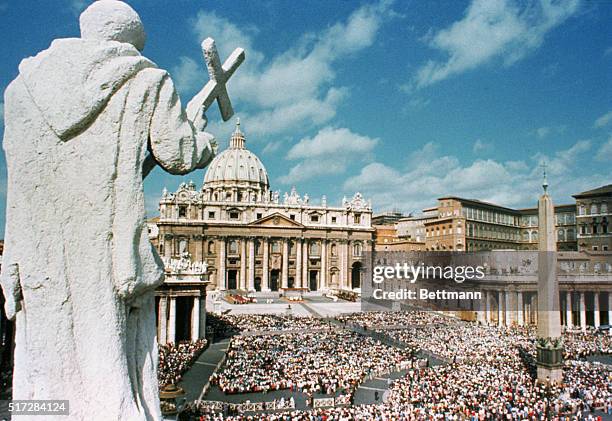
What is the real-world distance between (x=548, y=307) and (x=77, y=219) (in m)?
20.9

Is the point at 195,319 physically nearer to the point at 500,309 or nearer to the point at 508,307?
the point at 500,309

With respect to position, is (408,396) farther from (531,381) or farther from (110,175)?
(110,175)

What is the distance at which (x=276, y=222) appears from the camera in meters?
74.8

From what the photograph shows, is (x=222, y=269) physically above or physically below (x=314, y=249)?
below

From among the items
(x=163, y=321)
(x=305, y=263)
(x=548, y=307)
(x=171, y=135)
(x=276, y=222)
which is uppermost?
(x=276, y=222)

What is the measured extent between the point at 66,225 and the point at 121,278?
568 millimetres

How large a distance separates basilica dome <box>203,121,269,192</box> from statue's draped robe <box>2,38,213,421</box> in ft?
307

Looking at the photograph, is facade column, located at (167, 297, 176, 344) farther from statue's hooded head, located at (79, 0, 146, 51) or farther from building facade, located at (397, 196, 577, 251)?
building facade, located at (397, 196, 577, 251)

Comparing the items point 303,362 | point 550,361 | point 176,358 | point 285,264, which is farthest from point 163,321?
point 285,264

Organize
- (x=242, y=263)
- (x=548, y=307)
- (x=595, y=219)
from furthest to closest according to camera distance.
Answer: (x=242, y=263) < (x=595, y=219) < (x=548, y=307)

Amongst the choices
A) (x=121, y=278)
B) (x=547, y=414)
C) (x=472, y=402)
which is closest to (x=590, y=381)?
(x=547, y=414)

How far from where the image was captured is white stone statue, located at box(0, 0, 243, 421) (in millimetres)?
3881

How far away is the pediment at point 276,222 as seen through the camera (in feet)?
243

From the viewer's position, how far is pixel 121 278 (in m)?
3.90
